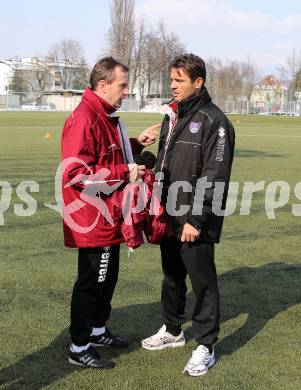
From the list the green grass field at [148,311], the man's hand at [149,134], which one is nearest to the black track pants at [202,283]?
the green grass field at [148,311]

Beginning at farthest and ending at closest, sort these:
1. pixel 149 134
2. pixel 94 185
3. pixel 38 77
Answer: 1. pixel 38 77
2. pixel 149 134
3. pixel 94 185

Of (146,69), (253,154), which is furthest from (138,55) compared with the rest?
(253,154)

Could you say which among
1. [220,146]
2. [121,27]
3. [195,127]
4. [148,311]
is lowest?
[148,311]

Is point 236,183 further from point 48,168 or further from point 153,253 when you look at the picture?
point 153,253

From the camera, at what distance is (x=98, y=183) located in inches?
143

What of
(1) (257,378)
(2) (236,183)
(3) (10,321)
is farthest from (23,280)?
(2) (236,183)

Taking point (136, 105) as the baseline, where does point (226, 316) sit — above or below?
above

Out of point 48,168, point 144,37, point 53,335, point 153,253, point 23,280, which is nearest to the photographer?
point 53,335

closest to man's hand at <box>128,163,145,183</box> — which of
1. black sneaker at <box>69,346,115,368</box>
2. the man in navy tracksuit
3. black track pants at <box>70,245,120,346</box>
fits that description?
the man in navy tracksuit

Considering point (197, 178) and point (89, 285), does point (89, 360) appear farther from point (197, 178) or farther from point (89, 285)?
point (197, 178)

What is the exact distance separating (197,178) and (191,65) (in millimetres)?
718

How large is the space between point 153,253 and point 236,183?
233 inches

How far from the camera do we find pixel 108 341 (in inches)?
166

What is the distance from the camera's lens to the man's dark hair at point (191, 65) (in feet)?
12.3
